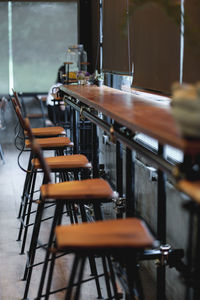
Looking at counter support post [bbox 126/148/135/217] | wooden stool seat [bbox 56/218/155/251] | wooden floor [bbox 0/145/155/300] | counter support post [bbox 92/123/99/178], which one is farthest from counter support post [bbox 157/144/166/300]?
counter support post [bbox 92/123/99/178]

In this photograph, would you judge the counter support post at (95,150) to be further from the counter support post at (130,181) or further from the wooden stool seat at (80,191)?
the wooden stool seat at (80,191)

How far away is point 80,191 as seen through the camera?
2.35m

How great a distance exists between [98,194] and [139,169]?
1.49 meters

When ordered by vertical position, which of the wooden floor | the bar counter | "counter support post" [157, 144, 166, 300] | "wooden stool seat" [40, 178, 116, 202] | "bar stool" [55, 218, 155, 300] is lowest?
the wooden floor

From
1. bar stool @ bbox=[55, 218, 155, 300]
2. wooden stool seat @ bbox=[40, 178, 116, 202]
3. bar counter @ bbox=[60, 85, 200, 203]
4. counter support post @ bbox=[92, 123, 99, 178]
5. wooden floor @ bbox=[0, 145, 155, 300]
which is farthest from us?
counter support post @ bbox=[92, 123, 99, 178]

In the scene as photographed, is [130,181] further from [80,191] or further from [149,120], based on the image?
[149,120]

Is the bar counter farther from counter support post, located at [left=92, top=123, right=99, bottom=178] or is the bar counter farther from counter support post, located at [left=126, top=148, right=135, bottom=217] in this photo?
counter support post, located at [left=92, top=123, right=99, bottom=178]

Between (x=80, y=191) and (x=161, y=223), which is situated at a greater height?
(x=80, y=191)

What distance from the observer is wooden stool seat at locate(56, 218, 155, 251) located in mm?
1741

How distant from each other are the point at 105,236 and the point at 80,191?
1.89 feet

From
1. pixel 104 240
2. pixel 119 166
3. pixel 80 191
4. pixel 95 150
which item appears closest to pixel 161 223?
→ pixel 80 191

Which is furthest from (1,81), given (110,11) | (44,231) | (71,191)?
(71,191)

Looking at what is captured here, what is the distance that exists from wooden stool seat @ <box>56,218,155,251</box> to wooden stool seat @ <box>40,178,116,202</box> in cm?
37

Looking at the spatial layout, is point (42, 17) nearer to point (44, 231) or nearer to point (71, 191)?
point (44, 231)
